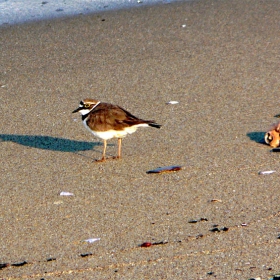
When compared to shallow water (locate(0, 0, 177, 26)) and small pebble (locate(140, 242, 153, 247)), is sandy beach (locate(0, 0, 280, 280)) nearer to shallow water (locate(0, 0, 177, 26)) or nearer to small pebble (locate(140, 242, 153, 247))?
small pebble (locate(140, 242, 153, 247))

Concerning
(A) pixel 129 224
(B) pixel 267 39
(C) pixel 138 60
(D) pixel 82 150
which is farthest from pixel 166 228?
(B) pixel 267 39

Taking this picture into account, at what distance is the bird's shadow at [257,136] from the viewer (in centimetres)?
556

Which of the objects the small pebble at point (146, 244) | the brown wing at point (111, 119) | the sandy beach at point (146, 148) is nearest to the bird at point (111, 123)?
the brown wing at point (111, 119)

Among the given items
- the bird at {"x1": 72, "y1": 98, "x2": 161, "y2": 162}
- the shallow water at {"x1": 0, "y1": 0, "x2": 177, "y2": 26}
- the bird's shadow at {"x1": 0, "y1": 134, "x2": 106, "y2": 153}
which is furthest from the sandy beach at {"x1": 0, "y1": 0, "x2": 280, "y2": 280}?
the shallow water at {"x1": 0, "y1": 0, "x2": 177, "y2": 26}

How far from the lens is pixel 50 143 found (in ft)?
19.5

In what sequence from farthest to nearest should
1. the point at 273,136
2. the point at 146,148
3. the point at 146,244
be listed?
1. the point at 146,148
2. the point at 273,136
3. the point at 146,244

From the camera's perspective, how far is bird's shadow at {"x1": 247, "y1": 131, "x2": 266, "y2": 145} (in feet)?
18.2

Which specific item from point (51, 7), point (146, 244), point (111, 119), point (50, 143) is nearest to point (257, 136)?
point (111, 119)

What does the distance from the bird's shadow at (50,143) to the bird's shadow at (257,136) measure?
1.36m

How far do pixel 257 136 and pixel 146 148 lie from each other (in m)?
0.94

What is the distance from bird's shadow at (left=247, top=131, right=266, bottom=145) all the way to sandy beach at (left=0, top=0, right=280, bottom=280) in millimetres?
31

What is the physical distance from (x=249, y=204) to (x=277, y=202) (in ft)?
0.60

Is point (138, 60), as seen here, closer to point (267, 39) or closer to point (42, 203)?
point (267, 39)

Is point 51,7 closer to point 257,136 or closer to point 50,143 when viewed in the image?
point 50,143
